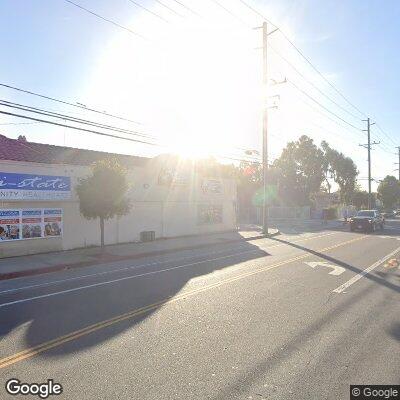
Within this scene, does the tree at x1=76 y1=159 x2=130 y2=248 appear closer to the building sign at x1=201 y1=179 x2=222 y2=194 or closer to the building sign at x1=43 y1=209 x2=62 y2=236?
the building sign at x1=43 y1=209 x2=62 y2=236

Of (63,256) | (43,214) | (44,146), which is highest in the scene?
(44,146)

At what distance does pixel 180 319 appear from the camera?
25.4 ft

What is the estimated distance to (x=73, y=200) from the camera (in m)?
21.2

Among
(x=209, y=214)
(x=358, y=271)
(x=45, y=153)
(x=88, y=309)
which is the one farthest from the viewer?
(x=209, y=214)

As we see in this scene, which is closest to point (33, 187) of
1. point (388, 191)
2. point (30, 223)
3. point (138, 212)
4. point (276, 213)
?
point (30, 223)

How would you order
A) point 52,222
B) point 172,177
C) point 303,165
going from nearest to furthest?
point 52,222
point 172,177
point 303,165

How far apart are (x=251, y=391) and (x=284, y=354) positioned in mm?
1260

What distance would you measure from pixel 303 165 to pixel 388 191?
2730 cm

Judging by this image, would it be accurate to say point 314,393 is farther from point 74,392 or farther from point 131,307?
point 131,307

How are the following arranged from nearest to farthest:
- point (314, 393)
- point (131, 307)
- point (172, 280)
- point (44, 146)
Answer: point (314, 393)
point (131, 307)
point (172, 280)
point (44, 146)

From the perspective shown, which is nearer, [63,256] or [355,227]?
[63,256]

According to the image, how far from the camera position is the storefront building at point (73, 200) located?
1867cm

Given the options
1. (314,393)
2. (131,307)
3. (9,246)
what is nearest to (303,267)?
(131,307)

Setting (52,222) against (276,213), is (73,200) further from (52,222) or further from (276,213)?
(276,213)
